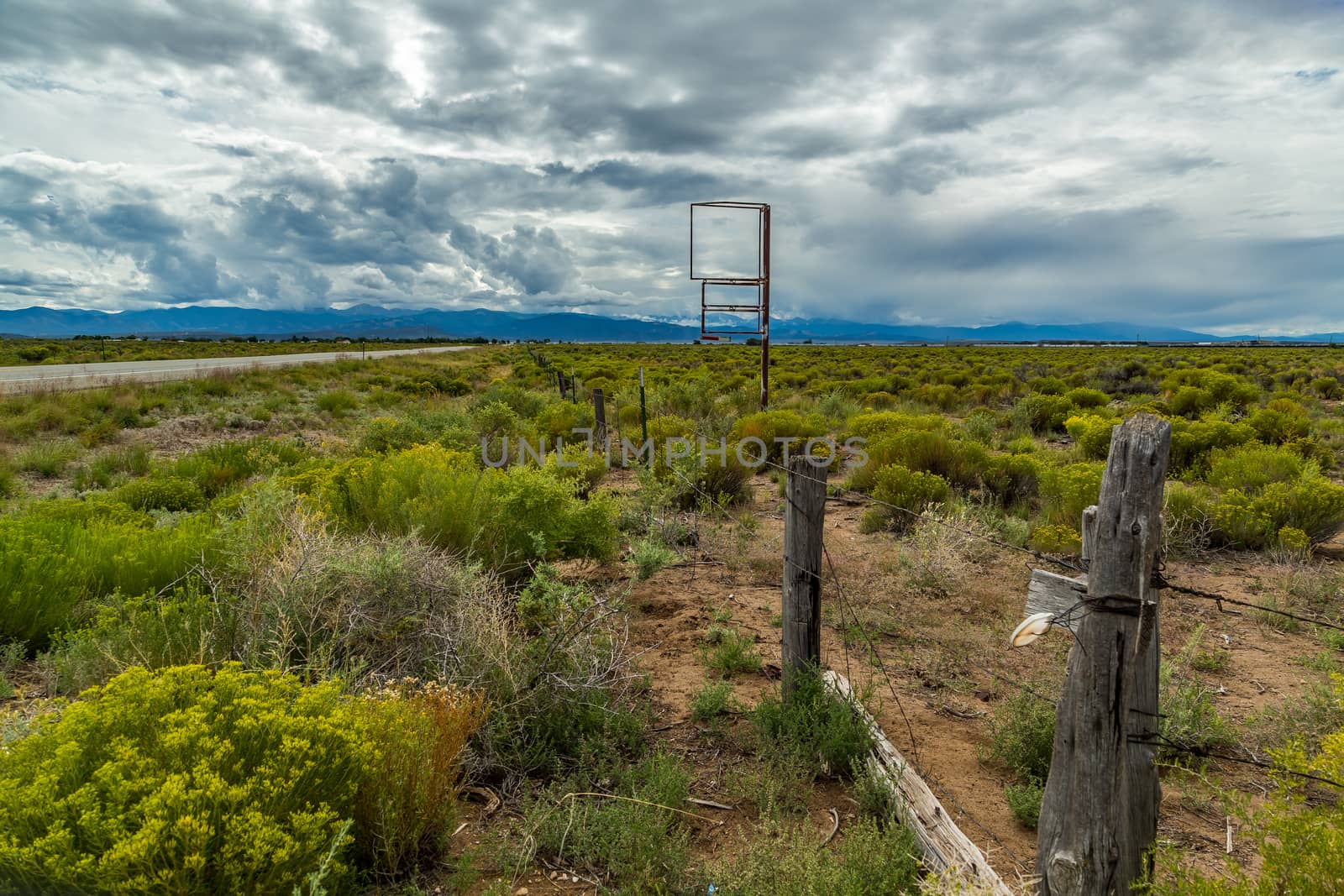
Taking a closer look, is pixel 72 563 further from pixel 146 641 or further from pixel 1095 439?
pixel 1095 439

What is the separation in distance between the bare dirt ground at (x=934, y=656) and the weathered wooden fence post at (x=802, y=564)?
60cm

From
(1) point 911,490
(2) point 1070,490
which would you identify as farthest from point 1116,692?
(1) point 911,490

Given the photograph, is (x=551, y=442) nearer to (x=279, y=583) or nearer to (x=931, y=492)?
(x=931, y=492)

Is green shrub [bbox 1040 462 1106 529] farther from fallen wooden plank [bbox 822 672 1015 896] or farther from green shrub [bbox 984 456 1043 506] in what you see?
fallen wooden plank [bbox 822 672 1015 896]

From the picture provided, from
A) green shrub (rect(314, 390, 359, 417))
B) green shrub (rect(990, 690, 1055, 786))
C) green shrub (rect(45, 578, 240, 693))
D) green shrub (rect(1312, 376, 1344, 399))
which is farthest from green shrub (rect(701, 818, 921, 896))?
green shrub (rect(1312, 376, 1344, 399))

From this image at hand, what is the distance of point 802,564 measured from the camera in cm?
430

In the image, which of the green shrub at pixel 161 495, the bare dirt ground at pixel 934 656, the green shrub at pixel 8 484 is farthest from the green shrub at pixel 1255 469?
the green shrub at pixel 8 484

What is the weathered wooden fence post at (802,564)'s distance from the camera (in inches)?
165

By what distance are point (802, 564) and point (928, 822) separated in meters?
1.44

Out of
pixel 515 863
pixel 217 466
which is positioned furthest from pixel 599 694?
pixel 217 466

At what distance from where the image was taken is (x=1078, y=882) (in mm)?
2537

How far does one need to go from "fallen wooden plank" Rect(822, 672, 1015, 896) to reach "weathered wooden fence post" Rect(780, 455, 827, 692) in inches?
15.3

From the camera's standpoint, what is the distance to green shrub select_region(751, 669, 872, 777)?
13.4 feet

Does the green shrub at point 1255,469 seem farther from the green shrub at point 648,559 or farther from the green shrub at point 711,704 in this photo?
the green shrub at point 711,704
